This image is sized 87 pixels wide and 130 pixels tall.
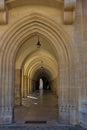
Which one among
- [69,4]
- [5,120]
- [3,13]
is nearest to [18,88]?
[5,120]

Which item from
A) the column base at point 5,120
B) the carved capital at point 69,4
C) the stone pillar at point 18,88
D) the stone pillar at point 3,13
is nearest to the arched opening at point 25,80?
the stone pillar at point 18,88

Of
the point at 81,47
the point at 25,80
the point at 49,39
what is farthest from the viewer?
the point at 25,80

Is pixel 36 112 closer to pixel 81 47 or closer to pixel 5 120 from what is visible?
pixel 5 120

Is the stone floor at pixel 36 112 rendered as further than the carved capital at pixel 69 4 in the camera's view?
Yes

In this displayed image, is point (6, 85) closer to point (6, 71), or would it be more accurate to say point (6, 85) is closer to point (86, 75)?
point (6, 71)

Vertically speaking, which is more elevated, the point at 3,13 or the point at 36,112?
the point at 3,13

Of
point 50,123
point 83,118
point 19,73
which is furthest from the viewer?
point 19,73

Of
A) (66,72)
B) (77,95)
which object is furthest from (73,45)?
(77,95)

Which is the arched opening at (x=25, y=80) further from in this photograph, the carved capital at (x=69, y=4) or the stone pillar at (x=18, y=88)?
the carved capital at (x=69, y=4)

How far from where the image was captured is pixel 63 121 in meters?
8.30

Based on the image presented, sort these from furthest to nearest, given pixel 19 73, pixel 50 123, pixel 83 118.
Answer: pixel 19 73 → pixel 50 123 → pixel 83 118

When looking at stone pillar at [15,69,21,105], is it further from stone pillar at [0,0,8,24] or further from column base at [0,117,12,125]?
stone pillar at [0,0,8,24]

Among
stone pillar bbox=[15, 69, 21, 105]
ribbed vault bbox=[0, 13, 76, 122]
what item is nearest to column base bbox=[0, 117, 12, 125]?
ribbed vault bbox=[0, 13, 76, 122]

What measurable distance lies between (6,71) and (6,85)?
1.53ft
